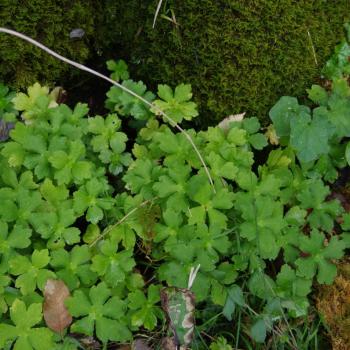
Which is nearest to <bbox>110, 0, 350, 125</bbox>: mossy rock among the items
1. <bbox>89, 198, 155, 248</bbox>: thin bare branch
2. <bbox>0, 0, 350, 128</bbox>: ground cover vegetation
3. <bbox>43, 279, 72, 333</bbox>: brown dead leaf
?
<bbox>0, 0, 350, 128</bbox>: ground cover vegetation

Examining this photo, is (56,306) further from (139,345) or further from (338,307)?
(338,307)

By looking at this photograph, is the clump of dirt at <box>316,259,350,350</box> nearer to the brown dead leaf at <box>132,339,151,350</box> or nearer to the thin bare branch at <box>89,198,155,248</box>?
the brown dead leaf at <box>132,339,151,350</box>

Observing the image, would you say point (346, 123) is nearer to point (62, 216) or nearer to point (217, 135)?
point (217, 135)

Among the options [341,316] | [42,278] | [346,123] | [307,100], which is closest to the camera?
[42,278]

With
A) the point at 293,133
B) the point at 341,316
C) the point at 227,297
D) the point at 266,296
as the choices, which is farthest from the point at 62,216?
the point at 341,316

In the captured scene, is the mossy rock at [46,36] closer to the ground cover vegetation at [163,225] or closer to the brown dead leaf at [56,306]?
the ground cover vegetation at [163,225]

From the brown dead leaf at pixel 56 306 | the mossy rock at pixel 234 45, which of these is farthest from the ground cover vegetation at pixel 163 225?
the mossy rock at pixel 234 45
